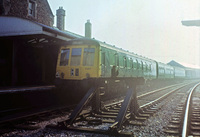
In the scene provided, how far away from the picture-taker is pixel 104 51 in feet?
33.4

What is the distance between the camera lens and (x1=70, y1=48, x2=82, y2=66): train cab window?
379 inches

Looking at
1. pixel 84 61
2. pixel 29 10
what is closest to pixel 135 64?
pixel 84 61

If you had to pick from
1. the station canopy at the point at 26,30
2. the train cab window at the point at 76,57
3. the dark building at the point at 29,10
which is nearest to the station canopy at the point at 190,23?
the dark building at the point at 29,10

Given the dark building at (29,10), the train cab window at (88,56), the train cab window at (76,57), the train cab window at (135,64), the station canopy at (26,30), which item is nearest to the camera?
the train cab window at (88,56)

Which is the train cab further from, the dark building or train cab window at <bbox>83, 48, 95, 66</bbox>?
the dark building

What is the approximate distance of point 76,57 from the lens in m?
9.70

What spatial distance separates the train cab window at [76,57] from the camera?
962 cm

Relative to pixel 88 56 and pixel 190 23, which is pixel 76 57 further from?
pixel 190 23

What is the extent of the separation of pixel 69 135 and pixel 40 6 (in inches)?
728

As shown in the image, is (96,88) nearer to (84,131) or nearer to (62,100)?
(84,131)

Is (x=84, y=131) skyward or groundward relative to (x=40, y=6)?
groundward

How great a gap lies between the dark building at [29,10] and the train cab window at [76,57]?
9786 millimetres

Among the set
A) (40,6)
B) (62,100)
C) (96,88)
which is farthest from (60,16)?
(96,88)

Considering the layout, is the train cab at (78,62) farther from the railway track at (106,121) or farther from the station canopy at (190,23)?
the station canopy at (190,23)
